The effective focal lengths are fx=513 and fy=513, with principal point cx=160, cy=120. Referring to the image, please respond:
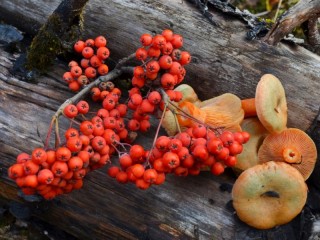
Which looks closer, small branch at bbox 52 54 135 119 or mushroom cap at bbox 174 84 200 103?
small branch at bbox 52 54 135 119

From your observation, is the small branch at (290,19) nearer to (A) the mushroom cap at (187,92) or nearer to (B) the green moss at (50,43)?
(A) the mushroom cap at (187,92)

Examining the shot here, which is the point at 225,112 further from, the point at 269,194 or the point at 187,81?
the point at 269,194

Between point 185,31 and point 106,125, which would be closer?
point 106,125

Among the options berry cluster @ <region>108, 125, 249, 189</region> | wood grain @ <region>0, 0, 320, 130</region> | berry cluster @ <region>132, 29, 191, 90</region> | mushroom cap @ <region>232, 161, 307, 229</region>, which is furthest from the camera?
wood grain @ <region>0, 0, 320, 130</region>

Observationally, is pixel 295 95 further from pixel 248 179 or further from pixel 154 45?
pixel 154 45

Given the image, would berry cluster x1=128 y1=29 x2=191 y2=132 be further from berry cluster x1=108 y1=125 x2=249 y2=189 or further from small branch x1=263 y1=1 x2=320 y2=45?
small branch x1=263 y1=1 x2=320 y2=45

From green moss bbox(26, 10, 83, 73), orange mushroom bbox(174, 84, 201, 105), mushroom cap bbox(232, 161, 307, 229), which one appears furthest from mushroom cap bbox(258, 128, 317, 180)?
green moss bbox(26, 10, 83, 73)

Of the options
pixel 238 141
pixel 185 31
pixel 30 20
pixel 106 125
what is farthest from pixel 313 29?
pixel 30 20
